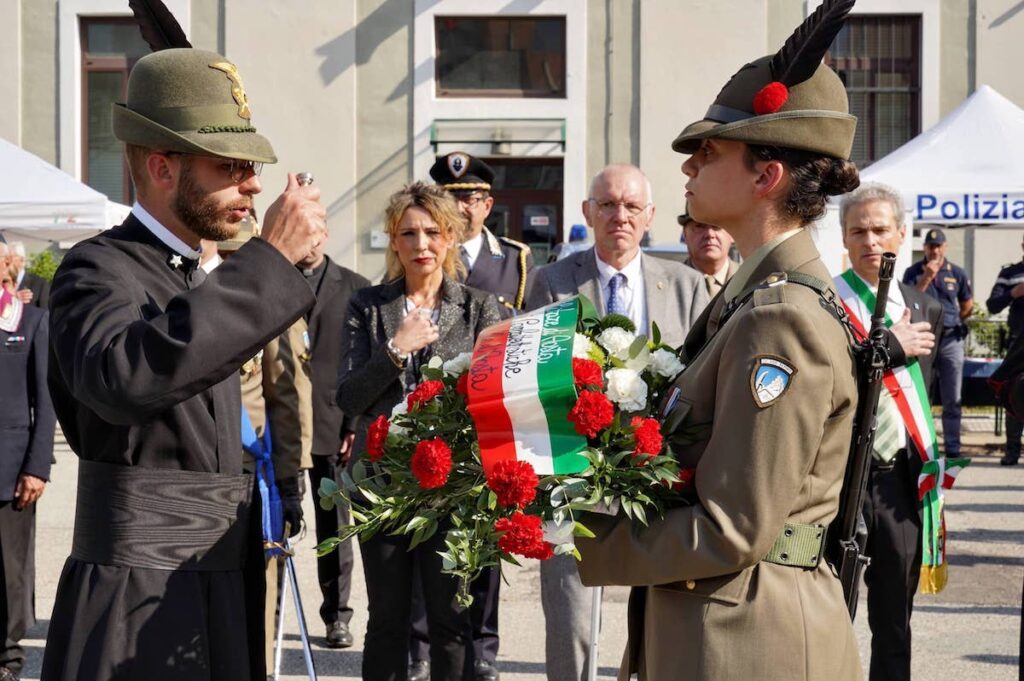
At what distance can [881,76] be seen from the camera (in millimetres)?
19375

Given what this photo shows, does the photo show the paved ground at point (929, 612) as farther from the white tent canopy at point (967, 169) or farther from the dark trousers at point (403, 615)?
the white tent canopy at point (967, 169)

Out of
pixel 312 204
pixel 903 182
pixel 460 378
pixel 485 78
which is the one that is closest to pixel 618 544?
pixel 460 378

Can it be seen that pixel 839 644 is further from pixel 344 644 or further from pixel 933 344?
pixel 344 644

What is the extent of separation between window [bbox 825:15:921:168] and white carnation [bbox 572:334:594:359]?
17.4 metres

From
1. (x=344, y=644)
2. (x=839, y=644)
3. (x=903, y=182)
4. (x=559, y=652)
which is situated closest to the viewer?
(x=839, y=644)

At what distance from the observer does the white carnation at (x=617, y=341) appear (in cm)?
272

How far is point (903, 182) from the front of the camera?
35.4 ft

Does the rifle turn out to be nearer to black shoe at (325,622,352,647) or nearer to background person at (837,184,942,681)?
background person at (837,184,942,681)

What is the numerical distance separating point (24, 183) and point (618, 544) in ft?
33.3

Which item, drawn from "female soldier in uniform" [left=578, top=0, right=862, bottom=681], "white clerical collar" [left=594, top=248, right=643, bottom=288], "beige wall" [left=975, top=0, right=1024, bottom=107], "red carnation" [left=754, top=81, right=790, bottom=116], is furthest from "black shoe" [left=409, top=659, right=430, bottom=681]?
"beige wall" [left=975, top=0, right=1024, bottom=107]

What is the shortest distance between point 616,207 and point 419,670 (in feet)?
8.14

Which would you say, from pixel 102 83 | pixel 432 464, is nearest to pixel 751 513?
pixel 432 464

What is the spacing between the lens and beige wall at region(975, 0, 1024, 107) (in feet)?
60.4

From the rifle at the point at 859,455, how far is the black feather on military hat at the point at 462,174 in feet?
15.2
